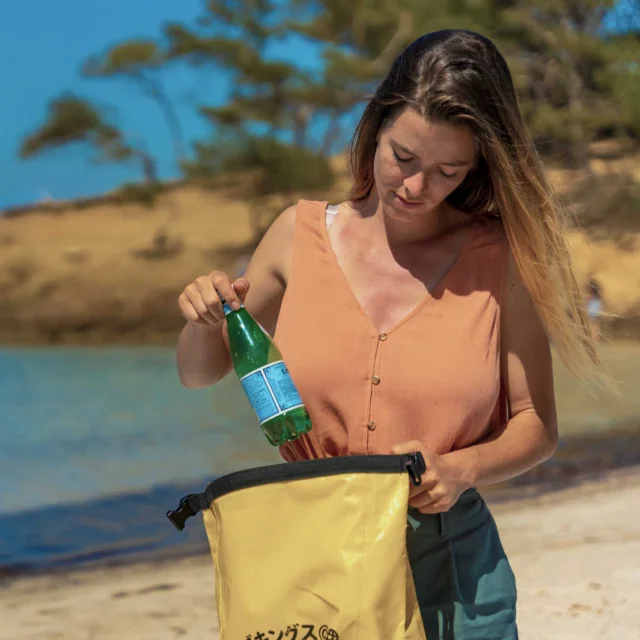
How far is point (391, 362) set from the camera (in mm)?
1757

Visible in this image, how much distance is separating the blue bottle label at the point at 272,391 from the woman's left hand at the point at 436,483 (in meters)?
0.18

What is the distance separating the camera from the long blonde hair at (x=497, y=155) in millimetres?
1742

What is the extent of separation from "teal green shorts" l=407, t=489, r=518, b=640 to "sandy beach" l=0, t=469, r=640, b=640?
5.87 feet

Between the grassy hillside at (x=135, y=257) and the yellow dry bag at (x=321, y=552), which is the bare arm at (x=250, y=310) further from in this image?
the grassy hillside at (x=135, y=257)

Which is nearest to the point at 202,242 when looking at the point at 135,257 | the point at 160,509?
the point at 135,257

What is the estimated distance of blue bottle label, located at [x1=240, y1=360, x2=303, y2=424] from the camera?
1664 millimetres

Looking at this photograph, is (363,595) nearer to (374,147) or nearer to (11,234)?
(374,147)

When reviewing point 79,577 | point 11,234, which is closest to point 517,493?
point 79,577

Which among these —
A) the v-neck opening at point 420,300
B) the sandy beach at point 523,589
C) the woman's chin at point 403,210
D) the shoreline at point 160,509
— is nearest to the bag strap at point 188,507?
the v-neck opening at point 420,300

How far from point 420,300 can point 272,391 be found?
34 centimetres

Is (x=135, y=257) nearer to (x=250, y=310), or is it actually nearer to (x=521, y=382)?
(x=250, y=310)

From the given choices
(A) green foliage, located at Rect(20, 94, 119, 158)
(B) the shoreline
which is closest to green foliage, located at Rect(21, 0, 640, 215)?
(A) green foliage, located at Rect(20, 94, 119, 158)

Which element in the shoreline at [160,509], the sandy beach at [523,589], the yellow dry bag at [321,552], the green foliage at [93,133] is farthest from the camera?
the green foliage at [93,133]

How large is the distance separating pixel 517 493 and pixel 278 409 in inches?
202
